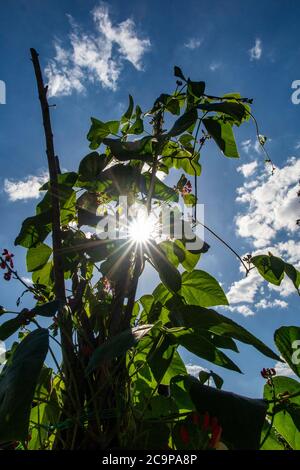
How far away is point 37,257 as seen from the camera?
1148mm


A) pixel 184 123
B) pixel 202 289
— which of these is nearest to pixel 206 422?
pixel 202 289

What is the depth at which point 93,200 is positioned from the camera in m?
1.07

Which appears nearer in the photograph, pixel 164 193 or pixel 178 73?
pixel 178 73

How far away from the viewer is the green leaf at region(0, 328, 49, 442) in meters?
0.46

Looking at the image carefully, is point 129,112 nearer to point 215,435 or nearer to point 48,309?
point 48,309

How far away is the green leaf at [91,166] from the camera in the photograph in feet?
3.55

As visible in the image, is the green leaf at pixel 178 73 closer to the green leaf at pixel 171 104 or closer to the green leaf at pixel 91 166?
the green leaf at pixel 171 104

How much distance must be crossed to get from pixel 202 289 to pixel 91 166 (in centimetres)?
49

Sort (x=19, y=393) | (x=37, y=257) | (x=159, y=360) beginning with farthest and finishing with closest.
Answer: (x=37, y=257), (x=159, y=360), (x=19, y=393)

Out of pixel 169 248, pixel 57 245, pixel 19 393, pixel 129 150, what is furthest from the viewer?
pixel 169 248

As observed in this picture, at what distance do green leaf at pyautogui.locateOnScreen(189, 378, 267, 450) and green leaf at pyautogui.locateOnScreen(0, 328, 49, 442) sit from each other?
0.25m

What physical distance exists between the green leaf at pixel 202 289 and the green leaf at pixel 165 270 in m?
0.27

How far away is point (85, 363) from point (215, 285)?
18.0 inches
